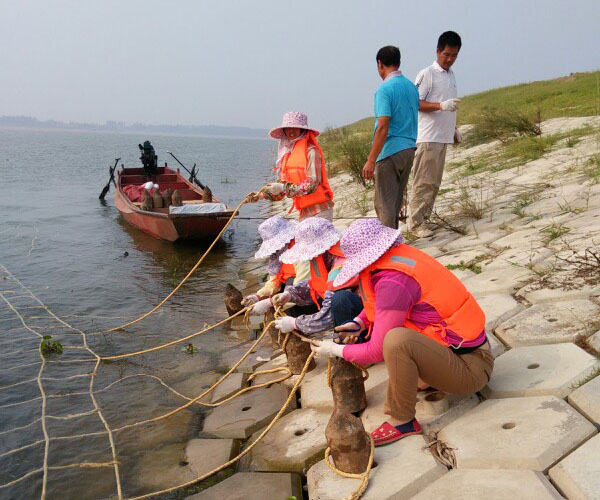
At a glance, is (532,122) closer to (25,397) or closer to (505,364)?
(505,364)

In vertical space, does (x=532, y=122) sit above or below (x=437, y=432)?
above

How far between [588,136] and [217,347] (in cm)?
727

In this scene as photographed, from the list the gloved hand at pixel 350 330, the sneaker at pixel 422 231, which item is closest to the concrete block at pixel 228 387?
the gloved hand at pixel 350 330

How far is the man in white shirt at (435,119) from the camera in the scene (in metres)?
5.38

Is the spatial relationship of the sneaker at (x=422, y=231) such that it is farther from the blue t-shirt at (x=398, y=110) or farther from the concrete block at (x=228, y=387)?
the concrete block at (x=228, y=387)

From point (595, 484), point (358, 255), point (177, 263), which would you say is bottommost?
point (177, 263)

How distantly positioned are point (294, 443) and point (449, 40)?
4282mm

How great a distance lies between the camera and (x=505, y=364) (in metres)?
3.07

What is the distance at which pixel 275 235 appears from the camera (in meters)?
4.20

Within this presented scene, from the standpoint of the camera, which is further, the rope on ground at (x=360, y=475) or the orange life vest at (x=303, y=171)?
the orange life vest at (x=303, y=171)

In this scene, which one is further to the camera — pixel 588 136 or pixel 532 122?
pixel 532 122

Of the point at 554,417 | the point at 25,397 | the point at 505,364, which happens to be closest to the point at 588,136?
the point at 505,364

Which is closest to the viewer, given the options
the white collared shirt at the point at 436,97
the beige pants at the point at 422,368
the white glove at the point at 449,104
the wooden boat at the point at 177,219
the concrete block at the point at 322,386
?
the beige pants at the point at 422,368

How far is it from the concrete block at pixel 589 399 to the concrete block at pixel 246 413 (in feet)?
5.98
